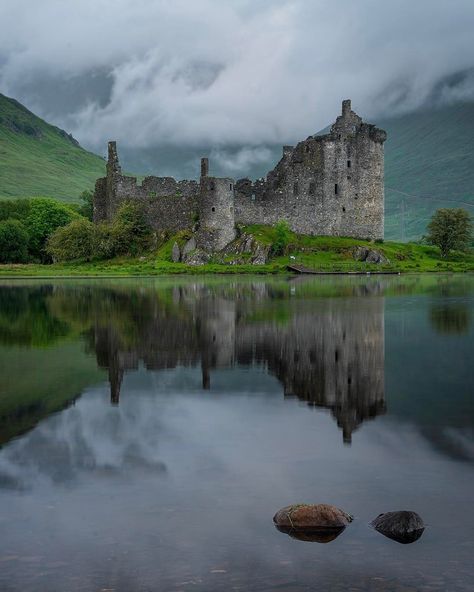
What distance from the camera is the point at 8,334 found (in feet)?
88.7

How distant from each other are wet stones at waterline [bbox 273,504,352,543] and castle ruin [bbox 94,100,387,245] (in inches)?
2852

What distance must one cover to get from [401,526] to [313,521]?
93 cm

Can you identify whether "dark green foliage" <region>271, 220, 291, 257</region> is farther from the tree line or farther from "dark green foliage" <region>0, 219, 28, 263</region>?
"dark green foliage" <region>0, 219, 28, 263</region>

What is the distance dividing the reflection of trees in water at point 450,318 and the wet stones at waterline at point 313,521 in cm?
1860

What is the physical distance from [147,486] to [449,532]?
369 centimetres

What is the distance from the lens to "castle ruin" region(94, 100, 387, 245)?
8200 cm

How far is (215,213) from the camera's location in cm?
7781

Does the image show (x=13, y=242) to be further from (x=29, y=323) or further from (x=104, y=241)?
(x=29, y=323)

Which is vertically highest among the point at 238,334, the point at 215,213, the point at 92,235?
the point at 215,213

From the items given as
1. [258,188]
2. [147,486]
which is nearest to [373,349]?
[147,486]

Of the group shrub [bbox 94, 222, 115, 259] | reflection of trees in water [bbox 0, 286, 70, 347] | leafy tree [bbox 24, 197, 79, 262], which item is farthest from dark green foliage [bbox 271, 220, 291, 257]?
reflection of trees in water [bbox 0, 286, 70, 347]

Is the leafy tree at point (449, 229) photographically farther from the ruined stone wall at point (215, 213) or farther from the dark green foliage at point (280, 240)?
the ruined stone wall at point (215, 213)

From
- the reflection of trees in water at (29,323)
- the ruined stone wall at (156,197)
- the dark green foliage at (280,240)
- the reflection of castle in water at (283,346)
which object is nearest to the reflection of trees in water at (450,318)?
the reflection of castle in water at (283,346)

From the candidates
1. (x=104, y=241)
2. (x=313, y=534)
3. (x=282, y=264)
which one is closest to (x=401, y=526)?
(x=313, y=534)
